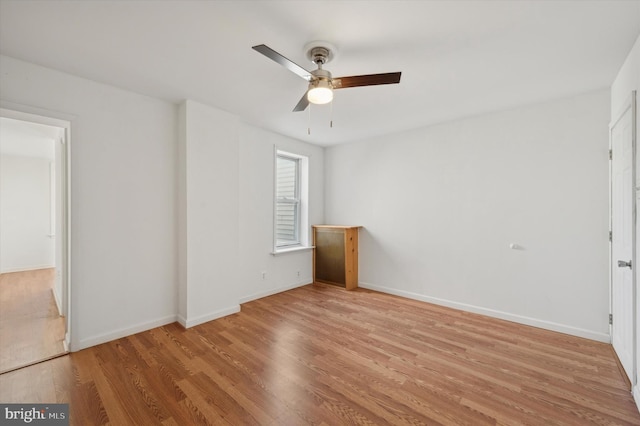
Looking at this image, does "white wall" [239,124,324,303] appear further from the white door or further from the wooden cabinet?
the white door

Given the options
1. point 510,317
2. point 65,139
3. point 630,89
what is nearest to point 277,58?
point 65,139

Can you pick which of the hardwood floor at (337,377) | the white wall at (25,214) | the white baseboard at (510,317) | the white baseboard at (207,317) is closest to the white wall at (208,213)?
the white baseboard at (207,317)

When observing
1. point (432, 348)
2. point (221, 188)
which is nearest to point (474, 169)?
point (432, 348)

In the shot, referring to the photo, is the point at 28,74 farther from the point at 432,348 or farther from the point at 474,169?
the point at 474,169

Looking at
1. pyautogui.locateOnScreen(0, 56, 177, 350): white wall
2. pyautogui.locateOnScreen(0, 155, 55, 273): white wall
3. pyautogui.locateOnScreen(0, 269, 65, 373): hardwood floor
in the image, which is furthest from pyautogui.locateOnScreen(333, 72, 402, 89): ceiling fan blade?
pyautogui.locateOnScreen(0, 155, 55, 273): white wall

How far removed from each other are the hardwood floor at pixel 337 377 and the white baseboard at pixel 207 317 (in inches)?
3.2

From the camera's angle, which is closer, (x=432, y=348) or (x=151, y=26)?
(x=151, y=26)

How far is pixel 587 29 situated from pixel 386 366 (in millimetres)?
2895

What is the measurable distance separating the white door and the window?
392cm

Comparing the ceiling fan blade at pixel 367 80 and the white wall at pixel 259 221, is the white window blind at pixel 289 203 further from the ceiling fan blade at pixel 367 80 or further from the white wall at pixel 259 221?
the ceiling fan blade at pixel 367 80

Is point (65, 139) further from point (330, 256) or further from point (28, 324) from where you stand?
point (330, 256)

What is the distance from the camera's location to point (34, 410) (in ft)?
5.92

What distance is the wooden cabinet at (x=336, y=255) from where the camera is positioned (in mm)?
4660

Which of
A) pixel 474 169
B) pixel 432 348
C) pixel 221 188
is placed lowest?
pixel 432 348
